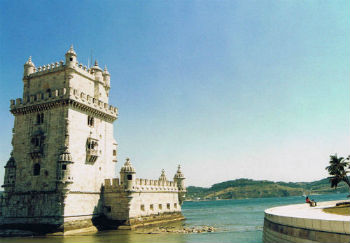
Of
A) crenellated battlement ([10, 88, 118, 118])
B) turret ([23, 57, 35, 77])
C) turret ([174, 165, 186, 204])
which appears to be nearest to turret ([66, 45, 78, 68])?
crenellated battlement ([10, 88, 118, 118])

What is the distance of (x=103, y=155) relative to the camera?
3994 cm

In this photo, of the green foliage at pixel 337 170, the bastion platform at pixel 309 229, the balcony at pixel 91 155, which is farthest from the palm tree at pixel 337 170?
the balcony at pixel 91 155

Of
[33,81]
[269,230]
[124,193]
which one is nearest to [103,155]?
[124,193]

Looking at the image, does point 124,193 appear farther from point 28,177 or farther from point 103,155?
point 28,177

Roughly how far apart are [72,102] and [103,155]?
8.18 metres

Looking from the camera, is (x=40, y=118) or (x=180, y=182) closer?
(x=40, y=118)

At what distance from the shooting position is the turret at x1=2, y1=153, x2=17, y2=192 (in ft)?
119

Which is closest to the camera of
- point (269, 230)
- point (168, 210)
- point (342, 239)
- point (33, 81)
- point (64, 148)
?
point (342, 239)

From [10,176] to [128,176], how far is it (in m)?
13.3

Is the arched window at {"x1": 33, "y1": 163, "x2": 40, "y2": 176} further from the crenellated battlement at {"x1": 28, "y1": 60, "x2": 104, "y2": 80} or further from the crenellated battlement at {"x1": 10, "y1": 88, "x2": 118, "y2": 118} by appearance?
the crenellated battlement at {"x1": 28, "y1": 60, "x2": 104, "y2": 80}

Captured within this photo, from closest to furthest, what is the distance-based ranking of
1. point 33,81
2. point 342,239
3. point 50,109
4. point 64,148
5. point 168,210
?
point 342,239 → point 64,148 → point 50,109 → point 33,81 → point 168,210

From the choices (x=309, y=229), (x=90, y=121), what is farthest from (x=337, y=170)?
(x=90, y=121)

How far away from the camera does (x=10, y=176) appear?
3641 centimetres

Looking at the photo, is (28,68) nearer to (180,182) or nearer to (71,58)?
(71,58)
